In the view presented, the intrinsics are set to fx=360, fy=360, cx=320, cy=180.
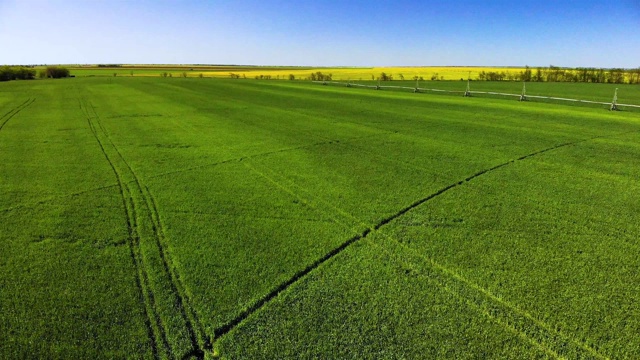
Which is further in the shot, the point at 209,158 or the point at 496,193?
the point at 209,158

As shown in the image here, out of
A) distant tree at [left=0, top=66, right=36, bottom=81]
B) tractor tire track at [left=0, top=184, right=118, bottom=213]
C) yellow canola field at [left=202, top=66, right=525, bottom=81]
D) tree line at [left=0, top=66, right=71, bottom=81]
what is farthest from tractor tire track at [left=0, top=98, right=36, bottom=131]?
tree line at [left=0, top=66, right=71, bottom=81]

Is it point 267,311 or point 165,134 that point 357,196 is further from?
point 165,134

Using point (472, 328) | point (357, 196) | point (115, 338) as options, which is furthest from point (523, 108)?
point (115, 338)

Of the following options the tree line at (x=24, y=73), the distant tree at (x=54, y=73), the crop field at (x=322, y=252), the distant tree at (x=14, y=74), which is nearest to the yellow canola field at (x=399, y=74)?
the distant tree at (x=54, y=73)

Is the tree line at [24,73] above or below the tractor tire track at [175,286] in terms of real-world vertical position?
above

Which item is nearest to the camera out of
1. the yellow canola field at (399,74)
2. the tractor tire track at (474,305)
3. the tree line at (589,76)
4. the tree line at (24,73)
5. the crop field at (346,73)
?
the tractor tire track at (474,305)

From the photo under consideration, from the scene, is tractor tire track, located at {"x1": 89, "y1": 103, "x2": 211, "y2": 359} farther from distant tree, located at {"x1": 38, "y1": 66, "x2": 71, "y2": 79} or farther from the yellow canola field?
distant tree, located at {"x1": 38, "y1": 66, "x2": 71, "y2": 79}

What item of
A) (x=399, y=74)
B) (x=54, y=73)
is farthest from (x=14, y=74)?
(x=399, y=74)

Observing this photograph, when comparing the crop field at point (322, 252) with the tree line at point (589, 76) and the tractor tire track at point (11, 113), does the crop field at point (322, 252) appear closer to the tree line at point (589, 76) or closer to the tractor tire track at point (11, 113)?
the tractor tire track at point (11, 113)

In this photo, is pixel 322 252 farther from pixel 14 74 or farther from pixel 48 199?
pixel 14 74
